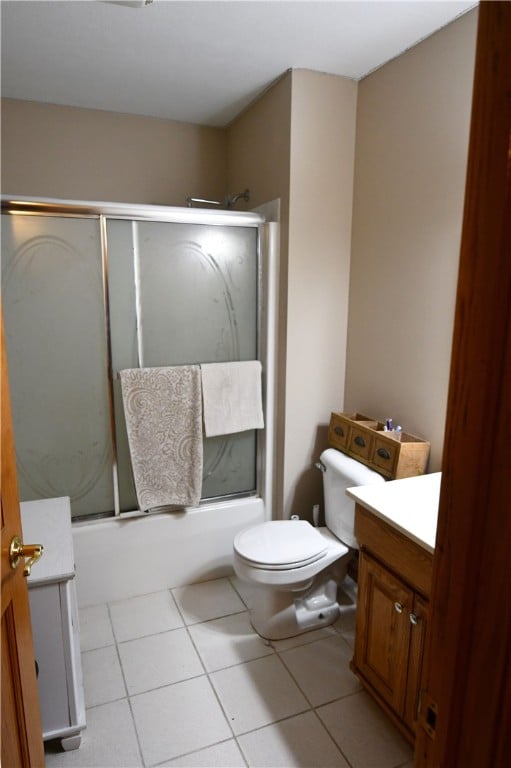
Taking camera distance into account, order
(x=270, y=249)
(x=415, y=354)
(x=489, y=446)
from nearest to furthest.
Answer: (x=489, y=446) → (x=415, y=354) → (x=270, y=249)

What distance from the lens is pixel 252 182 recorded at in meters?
2.54

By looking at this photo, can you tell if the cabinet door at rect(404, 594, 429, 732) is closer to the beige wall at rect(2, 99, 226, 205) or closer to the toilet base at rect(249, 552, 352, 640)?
the toilet base at rect(249, 552, 352, 640)

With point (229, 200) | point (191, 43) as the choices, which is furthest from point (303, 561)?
point (191, 43)

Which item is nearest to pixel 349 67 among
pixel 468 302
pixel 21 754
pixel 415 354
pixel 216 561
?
pixel 415 354

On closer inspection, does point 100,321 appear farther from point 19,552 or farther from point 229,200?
point 19,552

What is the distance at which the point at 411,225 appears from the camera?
76.9 inches

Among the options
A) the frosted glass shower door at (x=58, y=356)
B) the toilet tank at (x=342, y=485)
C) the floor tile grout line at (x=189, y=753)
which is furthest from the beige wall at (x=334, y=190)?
the floor tile grout line at (x=189, y=753)

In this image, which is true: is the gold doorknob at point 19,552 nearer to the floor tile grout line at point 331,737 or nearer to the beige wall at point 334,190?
the floor tile grout line at point 331,737

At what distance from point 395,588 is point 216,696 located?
82 cm

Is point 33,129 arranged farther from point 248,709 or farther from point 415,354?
point 248,709

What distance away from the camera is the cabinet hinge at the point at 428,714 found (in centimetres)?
67

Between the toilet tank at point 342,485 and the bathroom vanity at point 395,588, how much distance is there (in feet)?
0.95

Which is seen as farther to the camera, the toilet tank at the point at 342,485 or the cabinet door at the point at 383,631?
the toilet tank at the point at 342,485

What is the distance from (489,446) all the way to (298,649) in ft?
5.87
